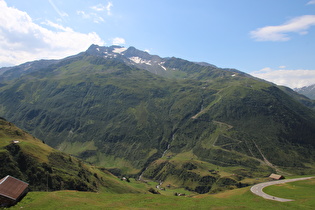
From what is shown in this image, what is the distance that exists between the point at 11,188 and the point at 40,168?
167 feet

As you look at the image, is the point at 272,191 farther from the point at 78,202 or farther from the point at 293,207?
the point at 78,202

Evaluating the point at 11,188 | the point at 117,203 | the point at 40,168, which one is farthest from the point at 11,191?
the point at 40,168

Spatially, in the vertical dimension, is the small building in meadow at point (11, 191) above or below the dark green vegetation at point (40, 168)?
above

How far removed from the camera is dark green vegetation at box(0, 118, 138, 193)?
89375 millimetres

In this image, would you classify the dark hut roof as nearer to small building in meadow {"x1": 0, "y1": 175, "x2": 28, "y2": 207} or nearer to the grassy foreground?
small building in meadow {"x1": 0, "y1": 175, "x2": 28, "y2": 207}

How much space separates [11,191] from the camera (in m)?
47.2

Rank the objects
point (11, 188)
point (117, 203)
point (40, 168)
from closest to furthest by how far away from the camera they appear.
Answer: point (11, 188) < point (117, 203) < point (40, 168)

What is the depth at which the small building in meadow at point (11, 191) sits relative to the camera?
44625mm

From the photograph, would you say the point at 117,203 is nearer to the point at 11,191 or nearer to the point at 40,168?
the point at 11,191

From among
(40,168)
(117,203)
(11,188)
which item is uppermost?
(11,188)

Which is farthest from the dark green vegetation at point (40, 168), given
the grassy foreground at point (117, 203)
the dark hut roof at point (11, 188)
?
the dark hut roof at point (11, 188)

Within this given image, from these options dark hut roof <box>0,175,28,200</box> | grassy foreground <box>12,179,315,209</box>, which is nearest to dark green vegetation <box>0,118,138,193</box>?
grassy foreground <box>12,179,315,209</box>

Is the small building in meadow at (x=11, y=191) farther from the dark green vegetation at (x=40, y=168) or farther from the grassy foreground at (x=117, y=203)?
the dark green vegetation at (x=40, y=168)

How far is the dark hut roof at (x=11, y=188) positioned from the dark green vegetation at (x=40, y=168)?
1662 inches
